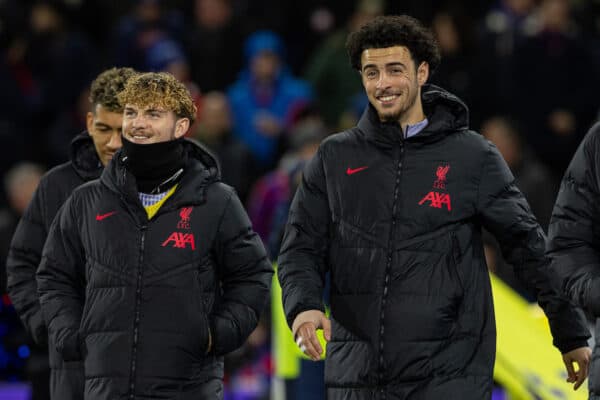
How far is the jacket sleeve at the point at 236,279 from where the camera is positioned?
236 inches

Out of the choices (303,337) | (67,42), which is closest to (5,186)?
(67,42)

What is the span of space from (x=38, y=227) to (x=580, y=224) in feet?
8.70

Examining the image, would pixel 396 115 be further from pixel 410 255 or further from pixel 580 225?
pixel 580 225

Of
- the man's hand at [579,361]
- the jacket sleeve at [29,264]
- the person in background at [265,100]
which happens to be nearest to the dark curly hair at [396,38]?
the man's hand at [579,361]

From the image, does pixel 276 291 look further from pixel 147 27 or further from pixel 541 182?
pixel 147 27

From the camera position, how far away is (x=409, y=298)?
18.8ft

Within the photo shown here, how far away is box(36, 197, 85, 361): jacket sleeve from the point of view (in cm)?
605

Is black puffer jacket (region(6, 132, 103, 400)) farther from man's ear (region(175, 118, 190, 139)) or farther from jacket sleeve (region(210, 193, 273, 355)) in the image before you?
jacket sleeve (region(210, 193, 273, 355))

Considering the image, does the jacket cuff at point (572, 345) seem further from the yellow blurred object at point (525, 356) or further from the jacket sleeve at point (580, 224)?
the yellow blurred object at point (525, 356)

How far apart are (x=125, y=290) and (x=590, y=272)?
Result: 72.7 inches

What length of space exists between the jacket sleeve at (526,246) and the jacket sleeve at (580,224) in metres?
0.31

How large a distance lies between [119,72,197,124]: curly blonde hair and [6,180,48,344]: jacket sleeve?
1.03m

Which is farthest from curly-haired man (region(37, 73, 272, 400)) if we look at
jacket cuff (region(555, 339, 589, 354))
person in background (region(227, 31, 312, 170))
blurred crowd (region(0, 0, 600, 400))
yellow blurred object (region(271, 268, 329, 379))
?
person in background (region(227, 31, 312, 170))

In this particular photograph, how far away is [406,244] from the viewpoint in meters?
5.78
